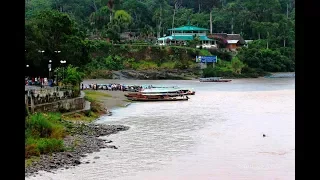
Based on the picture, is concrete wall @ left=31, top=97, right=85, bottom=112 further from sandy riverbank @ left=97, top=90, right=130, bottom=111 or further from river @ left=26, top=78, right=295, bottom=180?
sandy riverbank @ left=97, top=90, right=130, bottom=111

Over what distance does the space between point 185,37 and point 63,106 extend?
3600 cm

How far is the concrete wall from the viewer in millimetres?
18422

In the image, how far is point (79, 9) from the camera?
5669 centimetres

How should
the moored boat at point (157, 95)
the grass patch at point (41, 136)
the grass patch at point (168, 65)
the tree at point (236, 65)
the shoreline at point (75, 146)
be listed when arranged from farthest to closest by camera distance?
the grass patch at point (168, 65) < the tree at point (236, 65) < the moored boat at point (157, 95) < the grass patch at point (41, 136) < the shoreline at point (75, 146)

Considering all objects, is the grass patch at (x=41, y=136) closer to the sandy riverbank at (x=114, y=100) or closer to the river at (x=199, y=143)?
the river at (x=199, y=143)

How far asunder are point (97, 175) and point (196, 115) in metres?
13.1

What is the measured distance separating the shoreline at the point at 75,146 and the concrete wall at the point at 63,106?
79 cm

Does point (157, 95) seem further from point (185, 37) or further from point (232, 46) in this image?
point (232, 46)

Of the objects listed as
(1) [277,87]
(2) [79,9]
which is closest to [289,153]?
(1) [277,87]

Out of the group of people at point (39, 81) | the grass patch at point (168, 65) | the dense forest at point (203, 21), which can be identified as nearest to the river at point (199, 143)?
the group of people at point (39, 81)

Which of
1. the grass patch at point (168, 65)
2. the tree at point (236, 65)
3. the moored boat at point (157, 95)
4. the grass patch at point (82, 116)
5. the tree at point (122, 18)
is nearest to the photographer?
the grass patch at point (82, 116)

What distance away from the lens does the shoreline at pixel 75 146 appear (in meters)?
11.9

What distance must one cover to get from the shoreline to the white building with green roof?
32251 mm

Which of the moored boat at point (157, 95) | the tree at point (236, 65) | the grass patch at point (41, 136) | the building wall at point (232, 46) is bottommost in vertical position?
the grass patch at point (41, 136)
